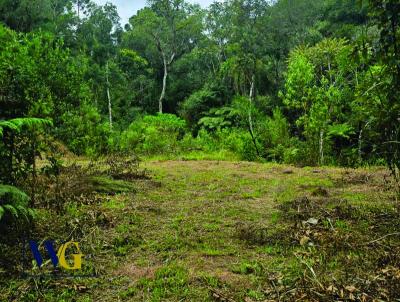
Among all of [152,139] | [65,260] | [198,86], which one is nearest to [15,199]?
[65,260]

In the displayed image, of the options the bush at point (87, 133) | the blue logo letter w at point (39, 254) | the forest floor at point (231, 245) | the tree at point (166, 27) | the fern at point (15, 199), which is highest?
the tree at point (166, 27)

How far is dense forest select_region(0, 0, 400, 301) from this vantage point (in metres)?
4.55

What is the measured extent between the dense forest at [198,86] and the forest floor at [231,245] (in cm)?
86

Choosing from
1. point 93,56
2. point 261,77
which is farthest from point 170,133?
point 93,56

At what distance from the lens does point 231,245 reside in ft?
15.2

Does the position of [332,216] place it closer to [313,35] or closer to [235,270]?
[235,270]

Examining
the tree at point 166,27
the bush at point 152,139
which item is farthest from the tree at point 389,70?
the tree at point 166,27

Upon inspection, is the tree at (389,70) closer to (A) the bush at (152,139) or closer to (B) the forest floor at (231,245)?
(B) the forest floor at (231,245)

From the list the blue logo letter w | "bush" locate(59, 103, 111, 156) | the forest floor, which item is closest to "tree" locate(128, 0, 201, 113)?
"bush" locate(59, 103, 111, 156)

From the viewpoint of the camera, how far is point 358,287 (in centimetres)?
324

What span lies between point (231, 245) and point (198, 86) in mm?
27619

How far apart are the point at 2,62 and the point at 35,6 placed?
1068 inches

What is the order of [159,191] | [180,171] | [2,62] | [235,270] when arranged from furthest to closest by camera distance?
[180,171] < [159,191] < [2,62] < [235,270]

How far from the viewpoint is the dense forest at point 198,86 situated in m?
4.55
